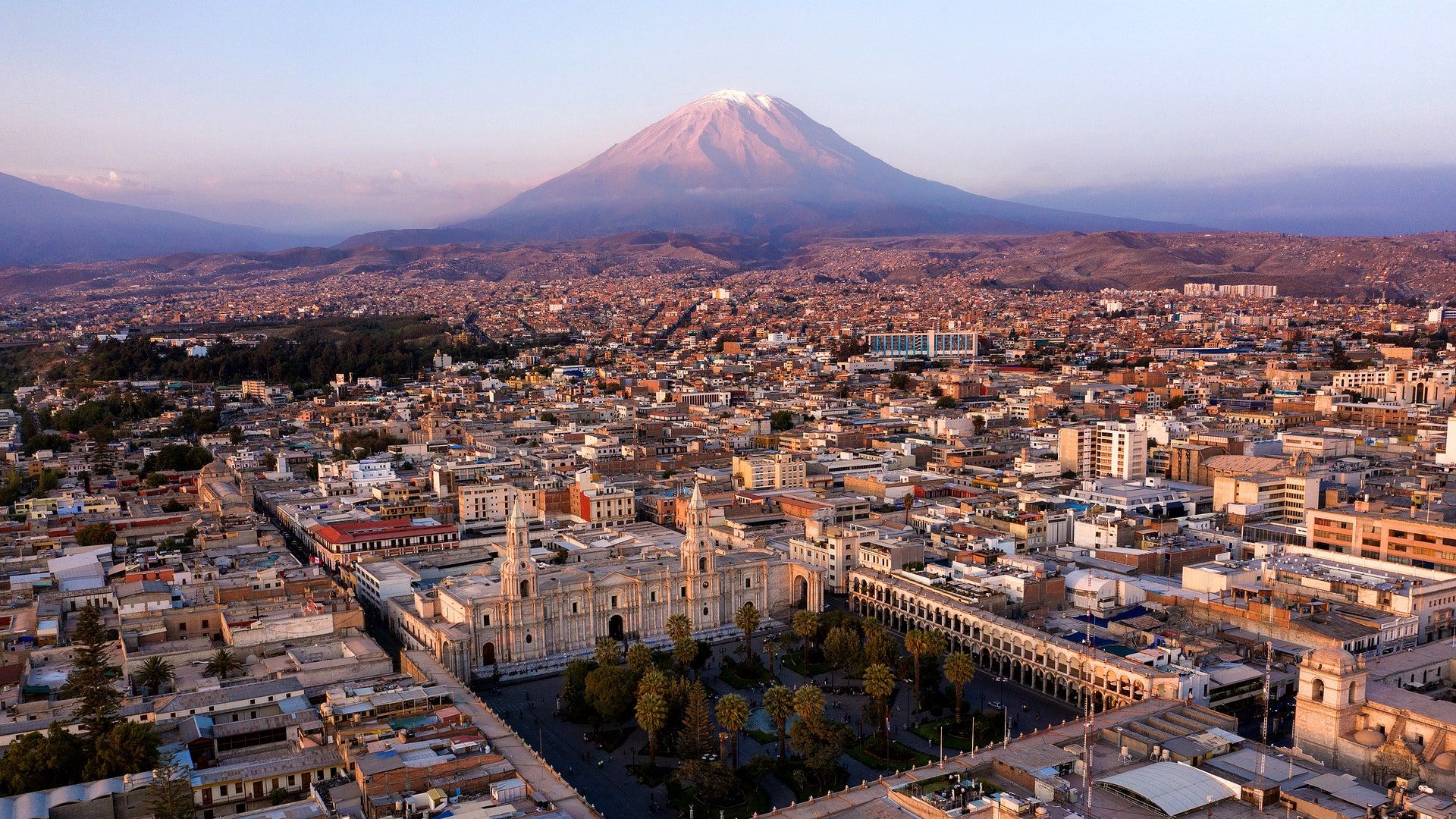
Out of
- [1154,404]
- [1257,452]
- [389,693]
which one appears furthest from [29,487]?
[1154,404]

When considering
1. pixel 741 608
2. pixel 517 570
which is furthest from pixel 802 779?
pixel 517 570

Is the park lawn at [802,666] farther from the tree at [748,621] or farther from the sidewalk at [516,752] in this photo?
the sidewalk at [516,752]

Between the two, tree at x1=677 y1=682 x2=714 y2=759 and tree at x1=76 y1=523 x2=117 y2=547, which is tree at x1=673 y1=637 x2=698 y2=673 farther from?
tree at x1=76 y1=523 x2=117 y2=547

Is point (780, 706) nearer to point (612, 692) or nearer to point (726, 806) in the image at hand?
point (726, 806)

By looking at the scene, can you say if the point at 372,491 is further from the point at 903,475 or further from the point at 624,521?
the point at 903,475

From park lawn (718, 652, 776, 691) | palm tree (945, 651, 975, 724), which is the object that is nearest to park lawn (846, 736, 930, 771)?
palm tree (945, 651, 975, 724)

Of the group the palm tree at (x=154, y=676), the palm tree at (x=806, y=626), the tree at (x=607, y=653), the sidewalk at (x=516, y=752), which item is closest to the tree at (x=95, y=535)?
the palm tree at (x=154, y=676)

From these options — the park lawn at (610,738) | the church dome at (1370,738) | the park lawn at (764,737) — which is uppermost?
the church dome at (1370,738)
